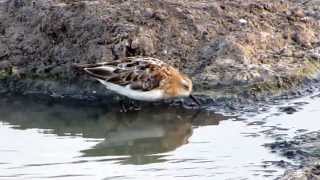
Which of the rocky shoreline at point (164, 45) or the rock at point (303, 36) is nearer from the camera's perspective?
the rocky shoreline at point (164, 45)

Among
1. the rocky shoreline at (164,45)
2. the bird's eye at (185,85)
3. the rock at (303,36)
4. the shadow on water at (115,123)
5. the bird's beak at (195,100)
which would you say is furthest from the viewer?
the rock at (303,36)

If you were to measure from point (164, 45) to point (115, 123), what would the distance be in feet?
4.86

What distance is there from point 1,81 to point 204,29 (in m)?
2.50

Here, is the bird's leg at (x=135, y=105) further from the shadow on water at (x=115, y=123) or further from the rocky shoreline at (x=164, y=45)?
the rocky shoreline at (x=164, y=45)

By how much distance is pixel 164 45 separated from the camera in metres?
10.7

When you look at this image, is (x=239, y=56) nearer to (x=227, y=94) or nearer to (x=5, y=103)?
(x=227, y=94)

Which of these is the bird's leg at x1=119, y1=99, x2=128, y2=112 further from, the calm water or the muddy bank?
the muddy bank

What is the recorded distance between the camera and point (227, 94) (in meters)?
10.1

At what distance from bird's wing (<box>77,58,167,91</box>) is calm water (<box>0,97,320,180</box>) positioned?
0.31 meters

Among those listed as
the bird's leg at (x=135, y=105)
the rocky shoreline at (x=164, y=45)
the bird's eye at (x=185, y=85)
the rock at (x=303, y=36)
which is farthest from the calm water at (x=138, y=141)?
the rock at (x=303, y=36)

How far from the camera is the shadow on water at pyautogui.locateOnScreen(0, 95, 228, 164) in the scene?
28.8ft

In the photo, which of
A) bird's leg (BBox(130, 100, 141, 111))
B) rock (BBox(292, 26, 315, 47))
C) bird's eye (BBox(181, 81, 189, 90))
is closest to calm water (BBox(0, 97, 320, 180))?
bird's leg (BBox(130, 100, 141, 111))

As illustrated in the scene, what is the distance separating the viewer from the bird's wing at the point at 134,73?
986 centimetres

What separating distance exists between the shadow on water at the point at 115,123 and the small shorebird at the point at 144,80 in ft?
0.65
